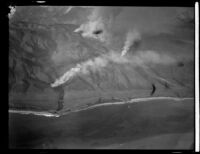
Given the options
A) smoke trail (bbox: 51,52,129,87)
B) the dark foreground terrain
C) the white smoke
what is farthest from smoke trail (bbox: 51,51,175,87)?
the dark foreground terrain

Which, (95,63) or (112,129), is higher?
(95,63)

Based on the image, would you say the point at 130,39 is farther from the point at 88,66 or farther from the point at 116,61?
the point at 88,66

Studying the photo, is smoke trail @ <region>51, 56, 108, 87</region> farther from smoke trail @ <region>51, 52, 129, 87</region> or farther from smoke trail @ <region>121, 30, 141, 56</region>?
smoke trail @ <region>121, 30, 141, 56</region>

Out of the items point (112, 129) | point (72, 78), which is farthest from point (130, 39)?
point (112, 129)

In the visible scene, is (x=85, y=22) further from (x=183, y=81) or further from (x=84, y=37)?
(x=183, y=81)

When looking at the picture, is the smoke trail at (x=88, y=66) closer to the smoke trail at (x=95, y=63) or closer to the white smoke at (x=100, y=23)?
the smoke trail at (x=95, y=63)

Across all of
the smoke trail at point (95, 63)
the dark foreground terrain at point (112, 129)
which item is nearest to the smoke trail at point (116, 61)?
the smoke trail at point (95, 63)
